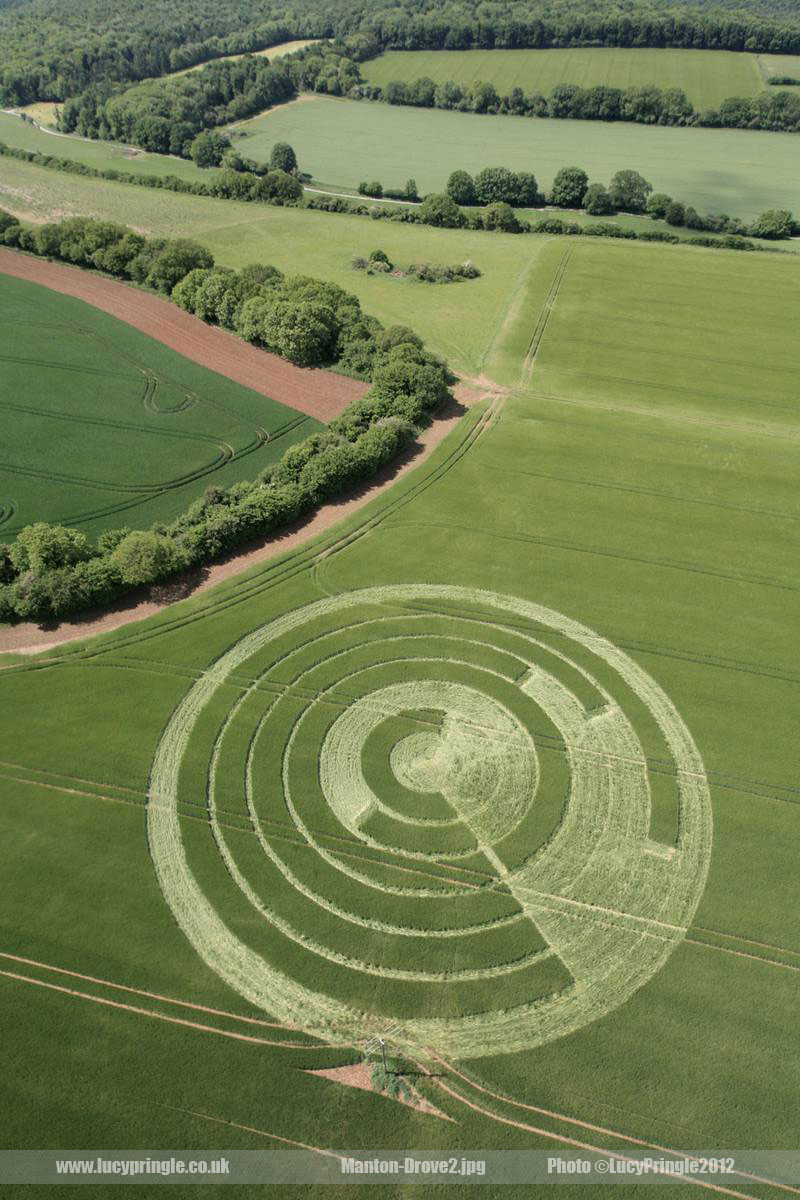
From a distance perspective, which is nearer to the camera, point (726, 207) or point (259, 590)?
point (259, 590)

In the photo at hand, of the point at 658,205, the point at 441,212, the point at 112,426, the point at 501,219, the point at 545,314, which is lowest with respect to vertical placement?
the point at 112,426

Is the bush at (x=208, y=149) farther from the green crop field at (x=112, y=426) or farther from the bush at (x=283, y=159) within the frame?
the green crop field at (x=112, y=426)

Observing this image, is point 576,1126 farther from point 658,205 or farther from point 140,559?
point 658,205

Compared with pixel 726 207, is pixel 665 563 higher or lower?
lower

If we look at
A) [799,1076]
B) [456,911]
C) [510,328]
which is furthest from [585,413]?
[799,1076]

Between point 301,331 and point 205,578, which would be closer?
point 205,578

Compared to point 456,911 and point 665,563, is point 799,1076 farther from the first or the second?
point 665,563

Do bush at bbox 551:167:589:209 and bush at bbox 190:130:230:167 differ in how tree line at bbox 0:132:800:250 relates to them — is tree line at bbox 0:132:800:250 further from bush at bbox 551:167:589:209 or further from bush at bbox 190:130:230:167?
bush at bbox 190:130:230:167

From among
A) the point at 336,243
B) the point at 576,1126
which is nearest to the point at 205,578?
the point at 576,1126
